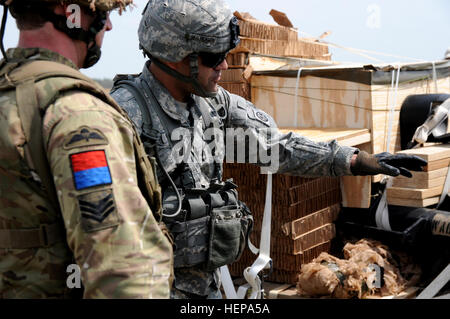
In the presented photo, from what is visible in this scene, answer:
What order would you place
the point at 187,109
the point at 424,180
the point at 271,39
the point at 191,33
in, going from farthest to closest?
the point at 271,39, the point at 424,180, the point at 187,109, the point at 191,33

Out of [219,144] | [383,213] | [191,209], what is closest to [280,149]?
[219,144]

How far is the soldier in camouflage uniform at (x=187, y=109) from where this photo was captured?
239 cm

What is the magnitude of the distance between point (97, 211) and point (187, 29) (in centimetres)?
141

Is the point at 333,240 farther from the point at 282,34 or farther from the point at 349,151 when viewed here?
the point at 282,34

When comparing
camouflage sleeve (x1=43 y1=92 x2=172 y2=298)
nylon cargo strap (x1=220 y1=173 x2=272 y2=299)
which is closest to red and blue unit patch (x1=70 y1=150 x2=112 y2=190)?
camouflage sleeve (x1=43 y1=92 x2=172 y2=298)

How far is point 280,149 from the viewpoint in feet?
9.61

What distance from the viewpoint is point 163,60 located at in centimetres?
255

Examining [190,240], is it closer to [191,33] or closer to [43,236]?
[191,33]

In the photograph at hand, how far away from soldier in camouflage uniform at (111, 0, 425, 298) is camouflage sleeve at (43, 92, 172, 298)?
984 millimetres

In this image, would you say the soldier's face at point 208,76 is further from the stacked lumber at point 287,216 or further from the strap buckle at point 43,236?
the strap buckle at point 43,236

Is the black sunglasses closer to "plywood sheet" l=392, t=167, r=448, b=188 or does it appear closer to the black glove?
the black glove
